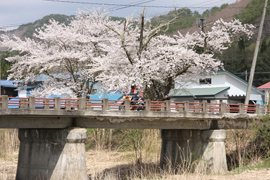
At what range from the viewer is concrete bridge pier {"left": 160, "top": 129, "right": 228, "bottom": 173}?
18.1 metres

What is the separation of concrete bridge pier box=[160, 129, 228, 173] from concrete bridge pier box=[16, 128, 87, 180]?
18.0 ft

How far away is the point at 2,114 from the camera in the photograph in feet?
42.9

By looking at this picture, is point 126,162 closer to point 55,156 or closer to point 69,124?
point 69,124

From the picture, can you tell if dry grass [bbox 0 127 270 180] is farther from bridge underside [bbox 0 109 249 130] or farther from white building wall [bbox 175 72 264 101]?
white building wall [bbox 175 72 264 101]

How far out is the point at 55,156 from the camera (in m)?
14.9

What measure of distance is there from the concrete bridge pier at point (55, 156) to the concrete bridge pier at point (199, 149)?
5497 millimetres

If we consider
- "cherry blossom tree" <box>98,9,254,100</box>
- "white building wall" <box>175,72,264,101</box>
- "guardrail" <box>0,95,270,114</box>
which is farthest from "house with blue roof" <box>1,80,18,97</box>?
"guardrail" <box>0,95,270,114</box>

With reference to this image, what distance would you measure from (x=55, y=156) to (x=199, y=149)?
8.35 metres

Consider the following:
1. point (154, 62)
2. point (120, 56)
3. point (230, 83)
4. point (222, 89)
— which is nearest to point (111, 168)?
point (154, 62)

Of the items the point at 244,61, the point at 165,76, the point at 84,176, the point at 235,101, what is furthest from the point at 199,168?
the point at 244,61

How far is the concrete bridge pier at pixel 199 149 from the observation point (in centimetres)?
1806

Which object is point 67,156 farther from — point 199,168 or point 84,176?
point 199,168

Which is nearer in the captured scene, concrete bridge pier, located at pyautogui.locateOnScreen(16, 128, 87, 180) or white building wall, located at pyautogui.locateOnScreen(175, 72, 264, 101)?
concrete bridge pier, located at pyautogui.locateOnScreen(16, 128, 87, 180)

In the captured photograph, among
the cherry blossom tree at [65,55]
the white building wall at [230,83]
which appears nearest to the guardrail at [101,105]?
the cherry blossom tree at [65,55]
